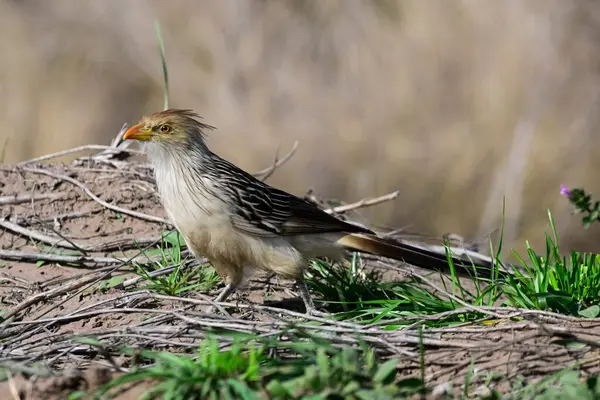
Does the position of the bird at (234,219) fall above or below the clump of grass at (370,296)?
above

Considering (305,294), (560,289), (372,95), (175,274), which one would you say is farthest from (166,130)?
(372,95)

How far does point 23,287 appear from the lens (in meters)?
5.79

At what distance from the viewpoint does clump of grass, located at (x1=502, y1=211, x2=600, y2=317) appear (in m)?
4.72

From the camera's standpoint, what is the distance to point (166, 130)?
5.54 metres

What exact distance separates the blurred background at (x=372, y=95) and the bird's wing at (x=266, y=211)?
582 cm

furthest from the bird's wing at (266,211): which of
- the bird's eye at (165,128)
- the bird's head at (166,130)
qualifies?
the bird's eye at (165,128)

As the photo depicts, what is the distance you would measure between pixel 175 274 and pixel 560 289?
234 cm

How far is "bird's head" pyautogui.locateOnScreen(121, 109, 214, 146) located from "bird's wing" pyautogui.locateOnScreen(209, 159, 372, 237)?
27 cm

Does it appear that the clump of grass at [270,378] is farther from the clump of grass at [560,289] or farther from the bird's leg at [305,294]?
the bird's leg at [305,294]

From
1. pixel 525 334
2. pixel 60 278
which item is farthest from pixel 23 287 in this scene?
pixel 525 334

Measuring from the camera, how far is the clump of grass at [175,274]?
552 centimetres

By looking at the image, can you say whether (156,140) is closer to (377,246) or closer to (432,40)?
(377,246)

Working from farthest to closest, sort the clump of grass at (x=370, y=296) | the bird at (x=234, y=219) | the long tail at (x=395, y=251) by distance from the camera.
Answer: the long tail at (x=395, y=251)
the bird at (x=234, y=219)
the clump of grass at (x=370, y=296)

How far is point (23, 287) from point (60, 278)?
0.26m
